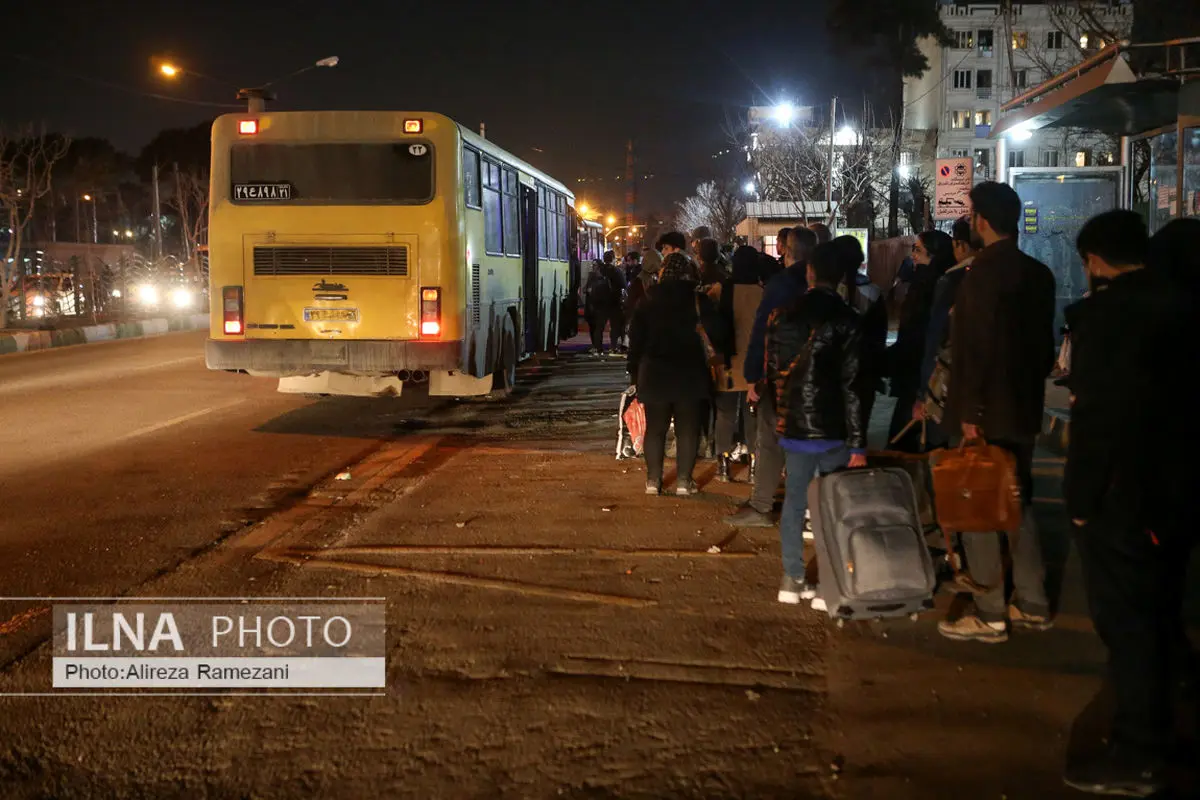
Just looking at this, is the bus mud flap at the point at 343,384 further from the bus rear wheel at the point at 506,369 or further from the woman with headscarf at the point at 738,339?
the woman with headscarf at the point at 738,339

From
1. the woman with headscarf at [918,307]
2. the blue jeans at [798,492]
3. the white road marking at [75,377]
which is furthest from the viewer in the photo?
the white road marking at [75,377]

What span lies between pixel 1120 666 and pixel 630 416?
5.83m

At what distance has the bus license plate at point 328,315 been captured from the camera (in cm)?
1197

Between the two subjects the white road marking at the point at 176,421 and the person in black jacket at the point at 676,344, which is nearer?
the person in black jacket at the point at 676,344

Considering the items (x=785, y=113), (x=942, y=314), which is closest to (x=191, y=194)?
(x=785, y=113)

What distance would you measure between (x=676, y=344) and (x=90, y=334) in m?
25.2

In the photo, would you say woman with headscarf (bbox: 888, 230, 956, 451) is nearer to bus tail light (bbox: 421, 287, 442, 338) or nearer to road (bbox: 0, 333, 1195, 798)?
road (bbox: 0, 333, 1195, 798)

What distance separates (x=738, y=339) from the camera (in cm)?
834

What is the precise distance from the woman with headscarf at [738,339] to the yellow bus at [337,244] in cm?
410

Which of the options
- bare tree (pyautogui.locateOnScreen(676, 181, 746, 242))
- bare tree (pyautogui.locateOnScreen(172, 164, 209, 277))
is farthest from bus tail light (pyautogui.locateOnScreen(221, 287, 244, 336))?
bare tree (pyautogui.locateOnScreen(676, 181, 746, 242))

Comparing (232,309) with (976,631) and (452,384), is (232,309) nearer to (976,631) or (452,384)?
(452,384)

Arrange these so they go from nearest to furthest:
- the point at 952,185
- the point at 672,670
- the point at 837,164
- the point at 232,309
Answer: the point at 672,670, the point at 232,309, the point at 952,185, the point at 837,164

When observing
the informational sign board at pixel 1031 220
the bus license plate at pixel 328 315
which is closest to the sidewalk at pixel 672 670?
the bus license plate at pixel 328 315

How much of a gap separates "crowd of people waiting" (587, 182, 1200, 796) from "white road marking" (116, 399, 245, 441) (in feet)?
20.4
